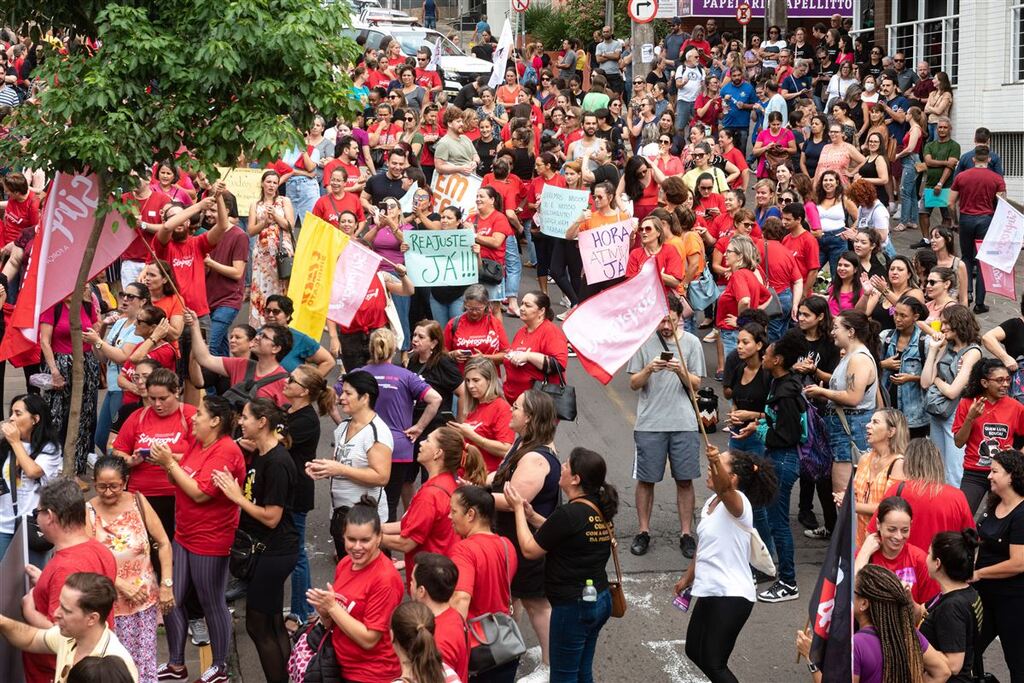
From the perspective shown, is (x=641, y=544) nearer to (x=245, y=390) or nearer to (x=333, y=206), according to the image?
(x=245, y=390)

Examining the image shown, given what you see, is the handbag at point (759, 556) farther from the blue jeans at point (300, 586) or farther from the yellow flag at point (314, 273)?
the yellow flag at point (314, 273)

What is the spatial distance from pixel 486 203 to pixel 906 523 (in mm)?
7750

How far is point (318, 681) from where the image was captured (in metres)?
6.99

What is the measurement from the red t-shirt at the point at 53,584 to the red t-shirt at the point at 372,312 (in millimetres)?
5002

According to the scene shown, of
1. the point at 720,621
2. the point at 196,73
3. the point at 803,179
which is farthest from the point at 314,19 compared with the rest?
the point at 803,179

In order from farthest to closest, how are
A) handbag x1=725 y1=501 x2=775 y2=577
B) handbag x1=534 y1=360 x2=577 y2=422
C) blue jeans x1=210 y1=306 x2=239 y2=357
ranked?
blue jeans x1=210 y1=306 x2=239 y2=357
handbag x1=534 y1=360 x2=577 y2=422
handbag x1=725 y1=501 x2=775 y2=577

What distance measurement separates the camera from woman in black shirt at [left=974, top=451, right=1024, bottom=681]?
7.61 m

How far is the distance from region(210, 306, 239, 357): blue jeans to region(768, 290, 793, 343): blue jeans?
17.7 ft

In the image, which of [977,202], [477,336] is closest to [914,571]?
[477,336]

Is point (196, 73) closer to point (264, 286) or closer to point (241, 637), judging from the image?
point (241, 637)

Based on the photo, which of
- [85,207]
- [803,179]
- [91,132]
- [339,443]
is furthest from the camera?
[803,179]

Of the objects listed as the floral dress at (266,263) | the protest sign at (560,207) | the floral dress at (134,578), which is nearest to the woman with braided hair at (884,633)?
the floral dress at (134,578)

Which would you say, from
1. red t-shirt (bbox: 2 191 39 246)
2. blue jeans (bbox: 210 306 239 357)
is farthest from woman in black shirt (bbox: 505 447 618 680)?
red t-shirt (bbox: 2 191 39 246)

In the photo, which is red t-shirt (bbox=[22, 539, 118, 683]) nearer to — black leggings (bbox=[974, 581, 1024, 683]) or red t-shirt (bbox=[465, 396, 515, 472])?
red t-shirt (bbox=[465, 396, 515, 472])
